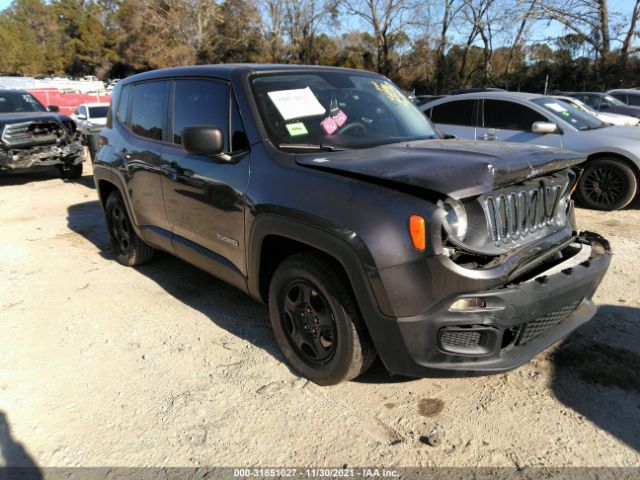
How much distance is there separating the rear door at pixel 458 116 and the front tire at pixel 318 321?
18.8ft

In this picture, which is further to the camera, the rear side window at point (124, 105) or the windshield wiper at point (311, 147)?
the rear side window at point (124, 105)

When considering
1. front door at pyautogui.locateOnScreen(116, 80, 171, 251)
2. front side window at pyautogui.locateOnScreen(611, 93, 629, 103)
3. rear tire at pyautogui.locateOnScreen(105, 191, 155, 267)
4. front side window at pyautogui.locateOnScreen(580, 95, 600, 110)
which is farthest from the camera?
front side window at pyautogui.locateOnScreen(611, 93, 629, 103)

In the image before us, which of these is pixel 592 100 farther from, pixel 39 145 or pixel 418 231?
pixel 418 231

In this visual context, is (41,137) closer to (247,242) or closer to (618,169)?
(247,242)

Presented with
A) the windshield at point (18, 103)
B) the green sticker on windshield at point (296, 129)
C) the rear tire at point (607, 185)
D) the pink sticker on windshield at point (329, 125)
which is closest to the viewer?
the green sticker on windshield at point (296, 129)

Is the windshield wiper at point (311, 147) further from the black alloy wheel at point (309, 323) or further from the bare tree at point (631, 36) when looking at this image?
the bare tree at point (631, 36)

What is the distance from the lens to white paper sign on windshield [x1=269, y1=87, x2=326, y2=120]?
10.5ft

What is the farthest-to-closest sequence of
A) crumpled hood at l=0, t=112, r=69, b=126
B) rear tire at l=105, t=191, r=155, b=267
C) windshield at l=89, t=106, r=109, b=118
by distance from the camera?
windshield at l=89, t=106, r=109, b=118
crumpled hood at l=0, t=112, r=69, b=126
rear tire at l=105, t=191, r=155, b=267

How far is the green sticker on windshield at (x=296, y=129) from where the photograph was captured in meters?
3.10

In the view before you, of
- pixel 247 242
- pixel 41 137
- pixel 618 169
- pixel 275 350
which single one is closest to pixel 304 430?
pixel 275 350

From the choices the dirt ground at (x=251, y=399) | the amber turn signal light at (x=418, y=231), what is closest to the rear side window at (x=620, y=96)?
the dirt ground at (x=251, y=399)

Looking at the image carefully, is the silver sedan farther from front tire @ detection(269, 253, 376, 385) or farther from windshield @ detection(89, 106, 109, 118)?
windshield @ detection(89, 106, 109, 118)

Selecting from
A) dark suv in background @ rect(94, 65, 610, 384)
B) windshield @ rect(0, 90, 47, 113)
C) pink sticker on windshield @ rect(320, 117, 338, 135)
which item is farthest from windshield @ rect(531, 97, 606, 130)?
windshield @ rect(0, 90, 47, 113)

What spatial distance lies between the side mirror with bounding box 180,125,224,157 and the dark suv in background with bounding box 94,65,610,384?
0.01 m
